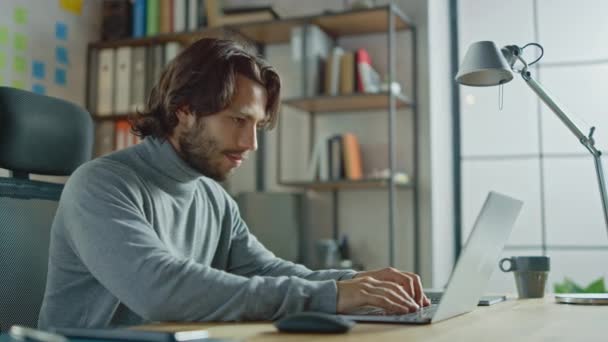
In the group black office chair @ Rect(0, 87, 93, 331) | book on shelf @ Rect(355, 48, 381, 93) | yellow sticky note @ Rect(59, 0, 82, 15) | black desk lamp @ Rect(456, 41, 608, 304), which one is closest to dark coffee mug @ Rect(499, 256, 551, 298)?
black desk lamp @ Rect(456, 41, 608, 304)

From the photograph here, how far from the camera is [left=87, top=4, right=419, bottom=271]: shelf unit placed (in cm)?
333

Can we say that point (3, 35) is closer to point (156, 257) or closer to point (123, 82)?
point (123, 82)

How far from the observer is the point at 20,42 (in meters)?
3.64

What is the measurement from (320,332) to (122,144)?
118 inches

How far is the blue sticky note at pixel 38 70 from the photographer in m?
3.70

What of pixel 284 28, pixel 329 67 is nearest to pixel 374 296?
pixel 329 67

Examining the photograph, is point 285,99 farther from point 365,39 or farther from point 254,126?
point 254,126

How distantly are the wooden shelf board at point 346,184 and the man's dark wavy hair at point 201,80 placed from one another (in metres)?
1.66

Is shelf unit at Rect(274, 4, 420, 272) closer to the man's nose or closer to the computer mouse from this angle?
the man's nose

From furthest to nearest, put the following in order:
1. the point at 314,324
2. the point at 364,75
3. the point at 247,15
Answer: the point at 247,15 < the point at 364,75 < the point at 314,324

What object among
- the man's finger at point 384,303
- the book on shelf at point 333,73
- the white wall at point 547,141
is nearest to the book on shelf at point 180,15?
the book on shelf at point 333,73

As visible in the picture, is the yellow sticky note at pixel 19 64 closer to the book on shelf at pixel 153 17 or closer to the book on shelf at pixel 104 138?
the book on shelf at pixel 104 138

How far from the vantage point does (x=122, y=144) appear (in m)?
3.86

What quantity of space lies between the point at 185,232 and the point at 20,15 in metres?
2.43
